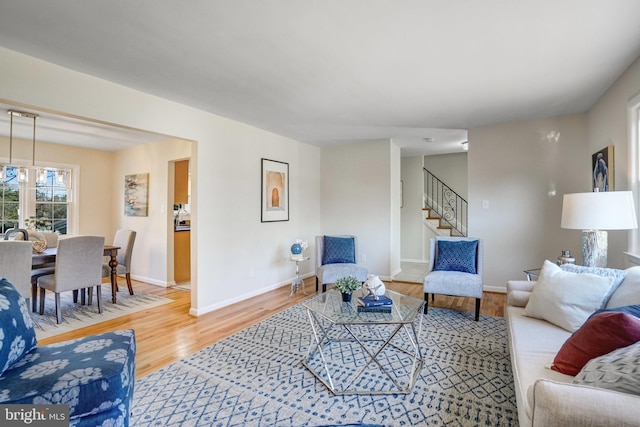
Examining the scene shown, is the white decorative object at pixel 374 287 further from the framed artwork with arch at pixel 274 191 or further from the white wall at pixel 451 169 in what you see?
the white wall at pixel 451 169

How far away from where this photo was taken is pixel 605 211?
2.39m

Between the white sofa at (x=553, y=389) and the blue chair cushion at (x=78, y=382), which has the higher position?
the white sofa at (x=553, y=389)

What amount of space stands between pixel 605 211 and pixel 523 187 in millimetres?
2021

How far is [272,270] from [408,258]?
3706 mm

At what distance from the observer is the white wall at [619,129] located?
268 cm

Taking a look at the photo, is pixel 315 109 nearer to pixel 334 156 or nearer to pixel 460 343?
pixel 334 156

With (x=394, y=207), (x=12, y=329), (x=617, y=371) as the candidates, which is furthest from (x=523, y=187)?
(x=12, y=329)

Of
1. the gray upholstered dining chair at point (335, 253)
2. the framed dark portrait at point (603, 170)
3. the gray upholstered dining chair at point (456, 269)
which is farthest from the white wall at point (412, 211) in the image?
the framed dark portrait at point (603, 170)

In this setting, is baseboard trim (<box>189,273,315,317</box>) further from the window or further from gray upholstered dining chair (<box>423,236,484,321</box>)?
the window

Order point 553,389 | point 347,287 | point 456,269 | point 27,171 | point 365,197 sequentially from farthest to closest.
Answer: point 365,197 → point 27,171 → point 456,269 → point 347,287 → point 553,389

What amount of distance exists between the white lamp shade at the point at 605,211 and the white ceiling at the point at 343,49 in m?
1.11

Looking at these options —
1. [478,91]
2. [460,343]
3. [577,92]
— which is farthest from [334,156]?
[460,343]

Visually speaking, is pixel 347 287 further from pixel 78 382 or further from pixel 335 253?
pixel 335 253

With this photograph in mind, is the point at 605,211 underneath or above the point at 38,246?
above
